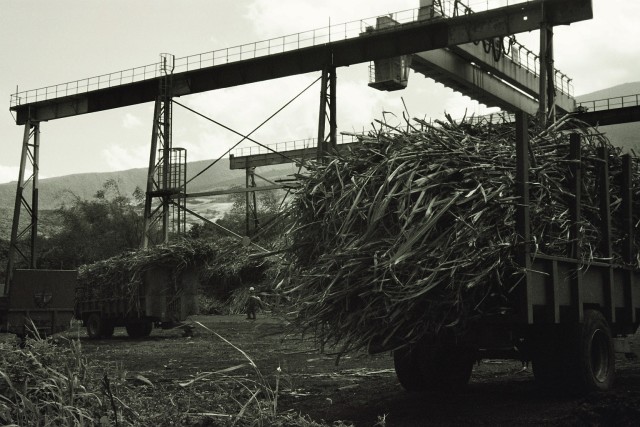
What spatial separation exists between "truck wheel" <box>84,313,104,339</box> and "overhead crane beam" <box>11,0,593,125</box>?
37.8ft

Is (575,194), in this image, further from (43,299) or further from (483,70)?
(483,70)

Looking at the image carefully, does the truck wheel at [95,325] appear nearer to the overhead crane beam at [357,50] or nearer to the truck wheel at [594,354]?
the overhead crane beam at [357,50]

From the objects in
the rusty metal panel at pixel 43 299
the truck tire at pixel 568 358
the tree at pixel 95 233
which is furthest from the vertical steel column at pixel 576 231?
the tree at pixel 95 233

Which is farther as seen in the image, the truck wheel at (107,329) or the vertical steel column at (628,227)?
the truck wheel at (107,329)

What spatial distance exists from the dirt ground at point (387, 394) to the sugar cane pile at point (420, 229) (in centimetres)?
85

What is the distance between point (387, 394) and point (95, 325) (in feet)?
55.2

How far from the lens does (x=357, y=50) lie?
93.1 ft

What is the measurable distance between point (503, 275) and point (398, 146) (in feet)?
5.77

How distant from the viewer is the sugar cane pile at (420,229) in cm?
703

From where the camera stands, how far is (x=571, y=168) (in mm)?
8195

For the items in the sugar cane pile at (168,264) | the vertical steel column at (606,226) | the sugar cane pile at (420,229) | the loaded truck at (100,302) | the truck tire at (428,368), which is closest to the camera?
the sugar cane pile at (420,229)

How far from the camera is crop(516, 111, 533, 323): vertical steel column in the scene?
7.09 m

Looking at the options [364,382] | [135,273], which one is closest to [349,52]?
[135,273]

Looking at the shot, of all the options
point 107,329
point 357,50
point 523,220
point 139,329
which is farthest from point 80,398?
point 357,50
